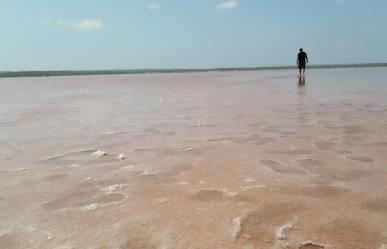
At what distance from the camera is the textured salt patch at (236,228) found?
2.27 m

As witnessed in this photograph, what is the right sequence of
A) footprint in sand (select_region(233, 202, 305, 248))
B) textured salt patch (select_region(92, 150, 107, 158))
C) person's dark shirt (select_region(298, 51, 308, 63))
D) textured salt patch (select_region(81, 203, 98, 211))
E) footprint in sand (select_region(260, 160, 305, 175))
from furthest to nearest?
person's dark shirt (select_region(298, 51, 308, 63))
textured salt patch (select_region(92, 150, 107, 158))
footprint in sand (select_region(260, 160, 305, 175))
textured salt patch (select_region(81, 203, 98, 211))
footprint in sand (select_region(233, 202, 305, 248))

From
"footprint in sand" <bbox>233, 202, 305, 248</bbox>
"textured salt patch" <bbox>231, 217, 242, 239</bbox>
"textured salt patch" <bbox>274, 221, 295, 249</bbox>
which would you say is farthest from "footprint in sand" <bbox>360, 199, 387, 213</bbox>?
"textured salt patch" <bbox>231, 217, 242, 239</bbox>

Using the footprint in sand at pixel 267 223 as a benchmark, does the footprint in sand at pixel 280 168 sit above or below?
above

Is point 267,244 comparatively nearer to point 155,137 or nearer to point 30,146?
point 155,137

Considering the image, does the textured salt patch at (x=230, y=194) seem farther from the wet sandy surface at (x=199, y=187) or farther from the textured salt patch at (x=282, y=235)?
the textured salt patch at (x=282, y=235)

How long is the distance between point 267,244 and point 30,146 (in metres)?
4.05

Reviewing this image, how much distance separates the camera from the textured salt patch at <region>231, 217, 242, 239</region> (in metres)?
2.27

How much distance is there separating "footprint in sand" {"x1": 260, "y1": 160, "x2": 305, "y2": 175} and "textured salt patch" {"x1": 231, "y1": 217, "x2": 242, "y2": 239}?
1.18 m

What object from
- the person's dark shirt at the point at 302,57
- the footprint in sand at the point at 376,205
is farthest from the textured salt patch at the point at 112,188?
the person's dark shirt at the point at 302,57

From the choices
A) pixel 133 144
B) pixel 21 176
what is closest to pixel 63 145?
pixel 133 144

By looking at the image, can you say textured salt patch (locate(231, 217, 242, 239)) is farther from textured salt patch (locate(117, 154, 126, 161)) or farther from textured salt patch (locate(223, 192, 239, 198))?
textured salt patch (locate(117, 154, 126, 161))

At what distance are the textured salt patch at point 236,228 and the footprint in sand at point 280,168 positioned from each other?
3.88 feet

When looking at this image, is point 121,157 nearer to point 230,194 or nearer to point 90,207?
point 90,207

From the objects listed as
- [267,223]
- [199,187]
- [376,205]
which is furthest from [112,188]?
[376,205]
